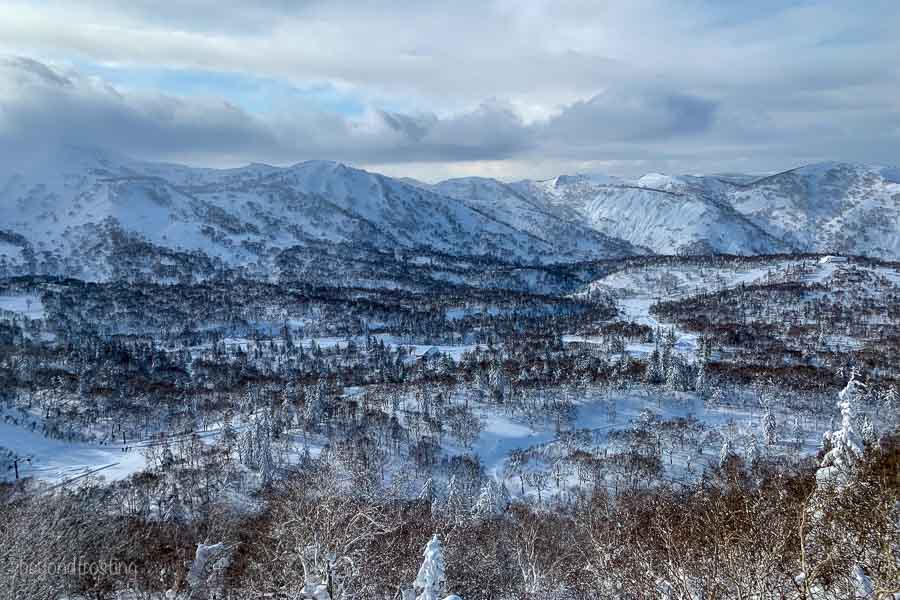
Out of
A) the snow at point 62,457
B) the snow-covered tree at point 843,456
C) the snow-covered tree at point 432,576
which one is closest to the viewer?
the snow-covered tree at point 432,576

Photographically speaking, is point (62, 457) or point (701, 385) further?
point (701, 385)

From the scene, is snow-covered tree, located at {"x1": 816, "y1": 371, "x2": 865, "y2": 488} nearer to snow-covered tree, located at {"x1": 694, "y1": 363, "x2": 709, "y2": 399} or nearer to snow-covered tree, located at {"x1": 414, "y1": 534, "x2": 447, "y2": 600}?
snow-covered tree, located at {"x1": 414, "y1": 534, "x2": 447, "y2": 600}

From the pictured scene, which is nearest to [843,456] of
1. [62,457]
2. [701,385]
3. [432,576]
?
[432,576]

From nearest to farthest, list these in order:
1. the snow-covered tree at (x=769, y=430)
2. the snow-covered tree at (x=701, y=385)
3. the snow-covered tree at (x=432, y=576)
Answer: the snow-covered tree at (x=432, y=576) → the snow-covered tree at (x=769, y=430) → the snow-covered tree at (x=701, y=385)

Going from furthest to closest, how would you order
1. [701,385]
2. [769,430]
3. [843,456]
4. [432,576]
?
[701,385]
[769,430]
[843,456]
[432,576]

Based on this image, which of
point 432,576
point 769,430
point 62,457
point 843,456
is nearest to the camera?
point 432,576

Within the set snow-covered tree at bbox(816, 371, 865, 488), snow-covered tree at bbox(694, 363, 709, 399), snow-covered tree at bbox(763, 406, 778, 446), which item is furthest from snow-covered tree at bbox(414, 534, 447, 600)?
snow-covered tree at bbox(694, 363, 709, 399)

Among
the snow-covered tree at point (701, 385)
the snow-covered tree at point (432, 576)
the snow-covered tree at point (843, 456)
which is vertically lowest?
the snow-covered tree at point (701, 385)

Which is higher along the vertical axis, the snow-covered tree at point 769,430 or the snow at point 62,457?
the snow-covered tree at point 769,430

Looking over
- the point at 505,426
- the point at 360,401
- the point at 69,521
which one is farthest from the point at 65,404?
the point at 69,521

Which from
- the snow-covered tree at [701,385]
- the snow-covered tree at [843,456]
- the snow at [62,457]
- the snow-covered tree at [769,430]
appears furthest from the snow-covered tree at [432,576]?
the snow-covered tree at [701,385]

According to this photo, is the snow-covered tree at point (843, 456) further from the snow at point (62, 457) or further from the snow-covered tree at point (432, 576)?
the snow at point (62, 457)

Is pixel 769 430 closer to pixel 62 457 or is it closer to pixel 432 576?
pixel 432 576

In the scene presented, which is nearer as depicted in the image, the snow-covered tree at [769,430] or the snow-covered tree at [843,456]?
the snow-covered tree at [843,456]
